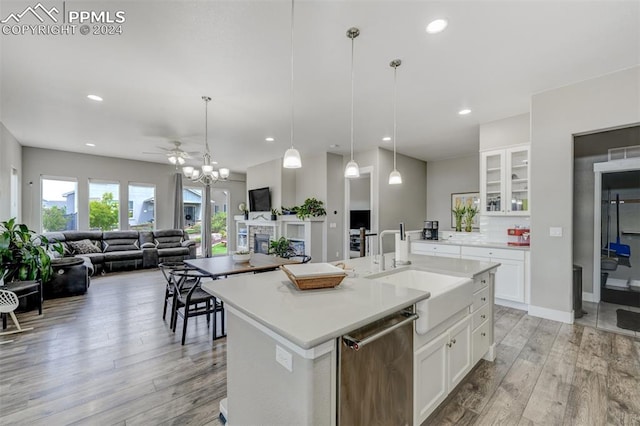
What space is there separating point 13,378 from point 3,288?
1.74m

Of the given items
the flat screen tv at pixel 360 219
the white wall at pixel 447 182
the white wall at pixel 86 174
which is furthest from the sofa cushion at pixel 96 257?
the white wall at pixel 447 182

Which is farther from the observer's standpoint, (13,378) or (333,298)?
(13,378)

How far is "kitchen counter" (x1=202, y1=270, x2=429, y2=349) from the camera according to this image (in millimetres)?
1064

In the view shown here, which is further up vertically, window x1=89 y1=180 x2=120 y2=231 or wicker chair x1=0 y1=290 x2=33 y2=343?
window x1=89 y1=180 x2=120 y2=231

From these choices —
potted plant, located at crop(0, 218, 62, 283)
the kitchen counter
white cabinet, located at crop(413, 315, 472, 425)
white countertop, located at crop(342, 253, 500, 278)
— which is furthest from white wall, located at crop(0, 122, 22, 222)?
white cabinet, located at crop(413, 315, 472, 425)

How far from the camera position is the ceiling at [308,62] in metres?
2.08

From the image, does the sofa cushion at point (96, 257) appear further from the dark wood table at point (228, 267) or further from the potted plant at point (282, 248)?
the dark wood table at point (228, 267)

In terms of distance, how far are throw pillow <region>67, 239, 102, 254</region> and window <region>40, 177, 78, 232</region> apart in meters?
0.88

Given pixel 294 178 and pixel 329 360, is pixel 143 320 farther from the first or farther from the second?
pixel 294 178

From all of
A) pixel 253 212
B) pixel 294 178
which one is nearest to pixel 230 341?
pixel 294 178

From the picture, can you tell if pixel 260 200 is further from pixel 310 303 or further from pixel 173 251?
pixel 310 303

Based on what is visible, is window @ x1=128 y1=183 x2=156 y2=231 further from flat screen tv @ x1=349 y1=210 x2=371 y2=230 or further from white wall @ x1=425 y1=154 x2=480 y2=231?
white wall @ x1=425 y1=154 x2=480 y2=231

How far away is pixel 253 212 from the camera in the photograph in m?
8.03

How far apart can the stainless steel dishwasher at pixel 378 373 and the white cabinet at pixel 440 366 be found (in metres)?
0.11
